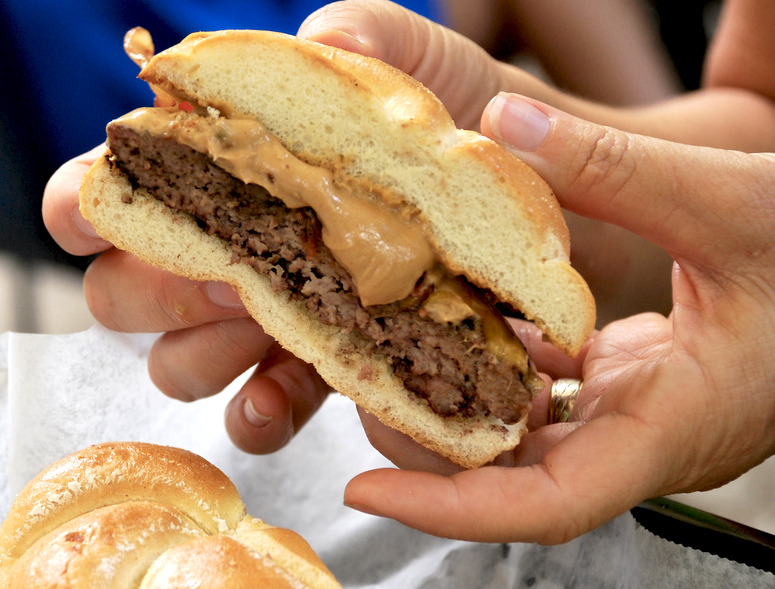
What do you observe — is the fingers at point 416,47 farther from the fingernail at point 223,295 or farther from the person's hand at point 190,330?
the person's hand at point 190,330

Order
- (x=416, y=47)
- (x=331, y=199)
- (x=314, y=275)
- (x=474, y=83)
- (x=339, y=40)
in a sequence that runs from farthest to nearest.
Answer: (x=474, y=83), (x=416, y=47), (x=339, y=40), (x=314, y=275), (x=331, y=199)

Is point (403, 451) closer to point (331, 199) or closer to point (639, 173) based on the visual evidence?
point (331, 199)

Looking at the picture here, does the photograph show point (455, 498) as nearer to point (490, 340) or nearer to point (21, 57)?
point (490, 340)

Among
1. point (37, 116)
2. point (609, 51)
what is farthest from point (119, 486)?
point (609, 51)

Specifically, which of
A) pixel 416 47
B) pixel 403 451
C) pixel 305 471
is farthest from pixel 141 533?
pixel 416 47

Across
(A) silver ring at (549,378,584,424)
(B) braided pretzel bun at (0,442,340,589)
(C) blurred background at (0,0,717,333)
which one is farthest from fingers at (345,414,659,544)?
(C) blurred background at (0,0,717,333)

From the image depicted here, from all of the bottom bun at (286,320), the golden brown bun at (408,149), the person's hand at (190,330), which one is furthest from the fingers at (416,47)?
the person's hand at (190,330)
